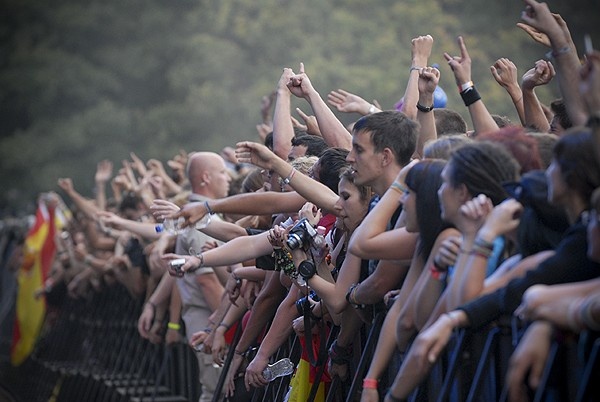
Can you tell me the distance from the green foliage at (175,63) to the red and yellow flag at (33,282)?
11.4 metres

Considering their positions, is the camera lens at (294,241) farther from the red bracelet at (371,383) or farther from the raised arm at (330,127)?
the raised arm at (330,127)

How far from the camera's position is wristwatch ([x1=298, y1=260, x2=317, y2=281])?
6.38 meters

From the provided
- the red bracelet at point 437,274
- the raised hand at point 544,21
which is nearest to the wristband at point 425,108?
the raised hand at point 544,21

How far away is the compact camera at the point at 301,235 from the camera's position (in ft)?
21.0

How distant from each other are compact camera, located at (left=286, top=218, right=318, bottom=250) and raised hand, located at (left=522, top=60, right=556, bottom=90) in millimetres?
1430

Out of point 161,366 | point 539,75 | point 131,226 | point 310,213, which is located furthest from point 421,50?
point 161,366

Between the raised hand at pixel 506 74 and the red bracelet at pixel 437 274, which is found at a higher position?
the raised hand at pixel 506 74

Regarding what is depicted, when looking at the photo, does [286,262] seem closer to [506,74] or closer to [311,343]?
[311,343]

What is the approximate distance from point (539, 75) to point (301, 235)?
153 cm

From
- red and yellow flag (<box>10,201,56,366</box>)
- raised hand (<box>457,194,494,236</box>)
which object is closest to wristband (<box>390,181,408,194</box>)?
raised hand (<box>457,194,494,236</box>)

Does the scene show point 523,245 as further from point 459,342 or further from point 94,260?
point 94,260

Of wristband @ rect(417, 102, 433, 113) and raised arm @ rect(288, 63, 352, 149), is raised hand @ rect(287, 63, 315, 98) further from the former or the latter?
wristband @ rect(417, 102, 433, 113)

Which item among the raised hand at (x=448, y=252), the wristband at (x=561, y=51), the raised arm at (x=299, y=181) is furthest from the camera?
the raised arm at (x=299, y=181)

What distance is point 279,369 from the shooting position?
7.25 m
